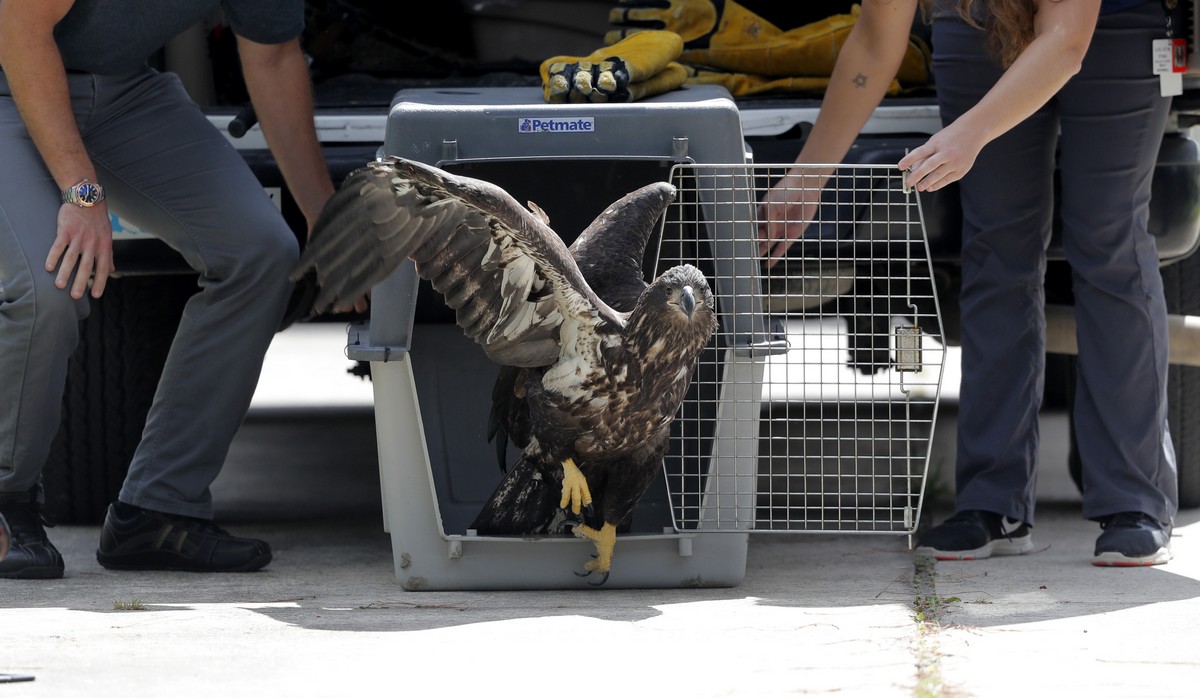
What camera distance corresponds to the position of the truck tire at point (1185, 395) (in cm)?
384

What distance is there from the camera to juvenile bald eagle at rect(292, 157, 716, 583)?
276cm

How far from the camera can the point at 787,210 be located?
10.5 ft

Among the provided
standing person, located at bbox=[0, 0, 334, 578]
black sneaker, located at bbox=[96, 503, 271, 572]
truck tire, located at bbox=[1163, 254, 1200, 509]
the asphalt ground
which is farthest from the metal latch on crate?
black sneaker, located at bbox=[96, 503, 271, 572]

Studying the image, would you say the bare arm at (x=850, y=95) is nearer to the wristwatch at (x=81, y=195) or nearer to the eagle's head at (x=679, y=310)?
the eagle's head at (x=679, y=310)

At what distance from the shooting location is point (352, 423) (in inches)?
245

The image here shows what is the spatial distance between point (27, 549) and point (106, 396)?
70cm

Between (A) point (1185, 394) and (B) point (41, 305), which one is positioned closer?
(B) point (41, 305)

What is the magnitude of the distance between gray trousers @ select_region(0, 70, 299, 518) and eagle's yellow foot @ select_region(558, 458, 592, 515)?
81 cm

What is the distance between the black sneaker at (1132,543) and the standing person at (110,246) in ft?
5.99

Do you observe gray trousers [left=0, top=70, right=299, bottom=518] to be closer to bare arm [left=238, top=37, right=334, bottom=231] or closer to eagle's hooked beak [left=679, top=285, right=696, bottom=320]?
bare arm [left=238, top=37, right=334, bottom=231]

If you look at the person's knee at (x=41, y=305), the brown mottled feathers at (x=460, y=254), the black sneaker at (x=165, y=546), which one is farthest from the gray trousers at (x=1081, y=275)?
the person's knee at (x=41, y=305)

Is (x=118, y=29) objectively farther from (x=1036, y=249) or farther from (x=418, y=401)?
(x=1036, y=249)

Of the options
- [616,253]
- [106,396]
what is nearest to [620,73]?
[616,253]

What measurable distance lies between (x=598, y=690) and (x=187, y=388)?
57.6 inches
